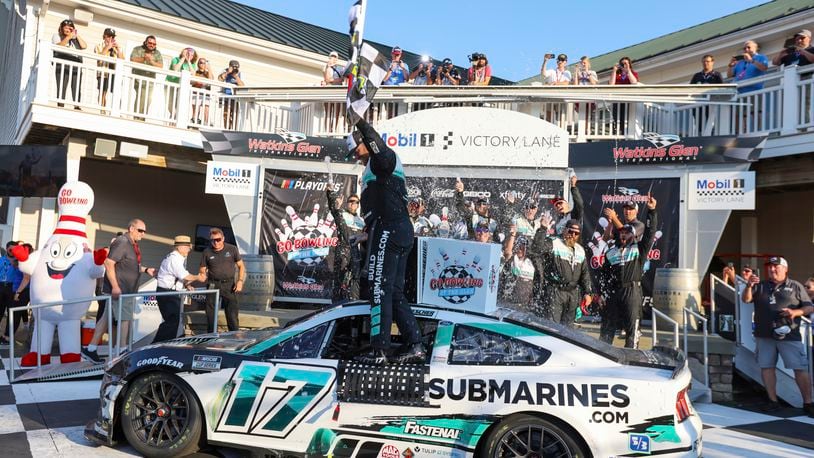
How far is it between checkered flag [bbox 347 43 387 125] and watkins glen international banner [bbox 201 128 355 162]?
690 centimetres

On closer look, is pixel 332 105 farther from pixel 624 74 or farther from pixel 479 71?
pixel 624 74

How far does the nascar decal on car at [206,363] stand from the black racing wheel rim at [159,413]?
0.61 feet

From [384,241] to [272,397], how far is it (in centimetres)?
139

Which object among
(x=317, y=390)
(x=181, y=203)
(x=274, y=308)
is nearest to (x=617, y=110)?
(x=274, y=308)

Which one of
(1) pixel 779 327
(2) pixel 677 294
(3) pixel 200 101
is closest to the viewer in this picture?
(1) pixel 779 327

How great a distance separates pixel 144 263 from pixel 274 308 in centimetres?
625

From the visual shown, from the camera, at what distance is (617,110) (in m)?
11.6

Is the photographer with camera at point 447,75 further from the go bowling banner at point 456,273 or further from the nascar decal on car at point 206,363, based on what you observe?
the nascar decal on car at point 206,363

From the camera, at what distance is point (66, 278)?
7773mm

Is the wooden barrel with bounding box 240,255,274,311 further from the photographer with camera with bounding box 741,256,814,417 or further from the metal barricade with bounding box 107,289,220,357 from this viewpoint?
the photographer with camera with bounding box 741,256,814,417

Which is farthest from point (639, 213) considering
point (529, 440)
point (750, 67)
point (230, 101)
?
point (230, 101)

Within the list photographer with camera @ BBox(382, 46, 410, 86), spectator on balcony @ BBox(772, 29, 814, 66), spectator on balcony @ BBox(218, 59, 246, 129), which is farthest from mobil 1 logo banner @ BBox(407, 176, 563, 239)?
spectator on balcony @ BBox(772, 29, 814, 66)

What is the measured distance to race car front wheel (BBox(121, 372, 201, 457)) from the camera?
4418mm

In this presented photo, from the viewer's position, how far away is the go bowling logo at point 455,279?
200 inches
